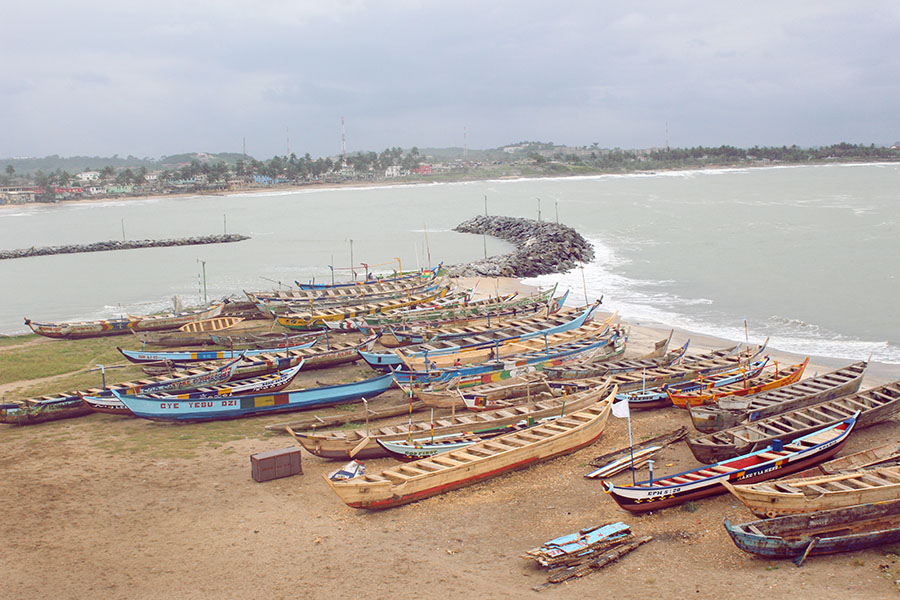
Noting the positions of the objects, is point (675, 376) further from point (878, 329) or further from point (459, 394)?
point (878, 329)

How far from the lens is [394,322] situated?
29.0 m

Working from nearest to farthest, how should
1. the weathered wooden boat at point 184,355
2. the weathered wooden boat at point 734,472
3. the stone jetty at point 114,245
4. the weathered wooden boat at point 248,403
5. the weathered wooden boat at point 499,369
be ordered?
the weathered wooden boat at point 734,472
the weathered wooden boat at point 248,403
the weathered wooden boat at point 499,369
the weathered wooden boat at point 184,355
the stone jetty at point 114,245

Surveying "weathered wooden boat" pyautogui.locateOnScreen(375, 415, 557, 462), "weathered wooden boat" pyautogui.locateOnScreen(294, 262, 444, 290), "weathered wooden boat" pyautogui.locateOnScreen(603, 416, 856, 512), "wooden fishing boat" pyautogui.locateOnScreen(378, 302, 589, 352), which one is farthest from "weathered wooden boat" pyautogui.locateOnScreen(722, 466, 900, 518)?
"weathered wooden boat" pyautogui.locateOnScreen(294, 262, 444, 290)

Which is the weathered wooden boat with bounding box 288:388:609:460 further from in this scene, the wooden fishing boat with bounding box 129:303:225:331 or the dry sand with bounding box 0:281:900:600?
the wooden fishing boat with bounding box 129:303:225:331

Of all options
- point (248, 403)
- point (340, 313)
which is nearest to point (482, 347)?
point (248, 403)

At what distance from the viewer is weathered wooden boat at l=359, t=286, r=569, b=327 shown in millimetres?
28781

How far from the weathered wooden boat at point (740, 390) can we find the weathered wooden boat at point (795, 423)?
82.1 inches

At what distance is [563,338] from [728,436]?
1052 centimetres

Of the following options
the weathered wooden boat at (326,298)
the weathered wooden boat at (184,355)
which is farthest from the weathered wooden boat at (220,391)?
the weathered wooden boat at (326,298)

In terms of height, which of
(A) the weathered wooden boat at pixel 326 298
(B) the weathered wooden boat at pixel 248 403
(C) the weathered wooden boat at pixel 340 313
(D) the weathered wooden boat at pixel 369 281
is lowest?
(B) the weathered wooden boat at pixel 248 403

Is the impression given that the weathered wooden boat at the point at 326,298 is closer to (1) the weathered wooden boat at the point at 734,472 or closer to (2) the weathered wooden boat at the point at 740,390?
(2) the weathered wooden boat at the point at 740,390

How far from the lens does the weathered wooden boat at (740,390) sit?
1923cm

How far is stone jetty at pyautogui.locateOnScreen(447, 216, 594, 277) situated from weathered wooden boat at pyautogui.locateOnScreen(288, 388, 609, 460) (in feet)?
85.9

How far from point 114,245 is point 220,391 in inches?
2203
